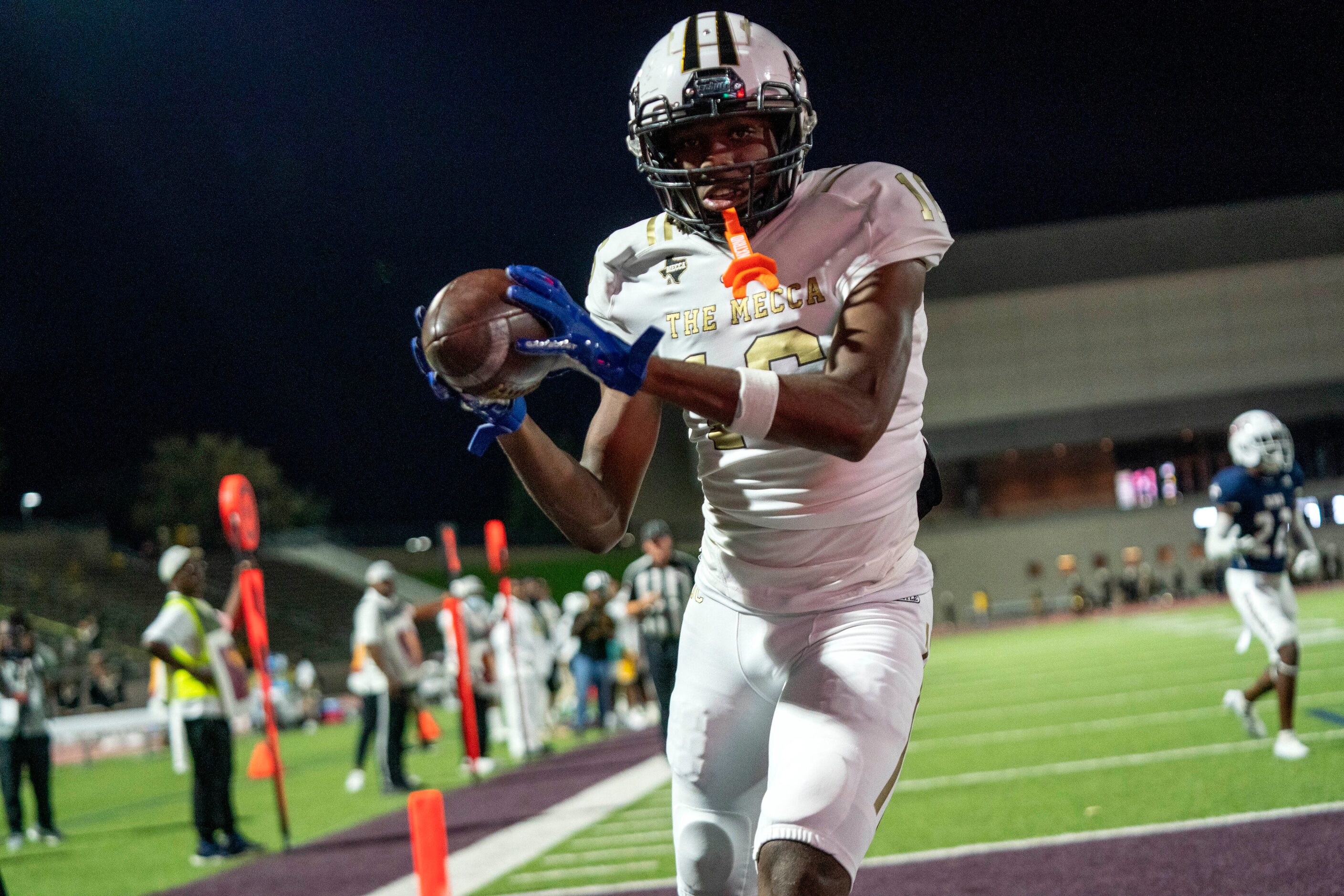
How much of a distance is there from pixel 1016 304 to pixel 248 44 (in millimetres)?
26906

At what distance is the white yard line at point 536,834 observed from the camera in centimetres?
652

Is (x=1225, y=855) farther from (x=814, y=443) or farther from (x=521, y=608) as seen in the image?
(x=521, y=608)

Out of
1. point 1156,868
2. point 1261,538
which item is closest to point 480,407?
point 1156,868

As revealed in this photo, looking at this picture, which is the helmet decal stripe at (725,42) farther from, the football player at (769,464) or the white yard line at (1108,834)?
the white yard line at (1108,834)

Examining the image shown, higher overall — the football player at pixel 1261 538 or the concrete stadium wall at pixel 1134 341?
the concrete stadium wall at pixel 1134 341

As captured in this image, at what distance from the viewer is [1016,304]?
45938mm

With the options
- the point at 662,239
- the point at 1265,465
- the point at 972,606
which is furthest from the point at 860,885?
the point at 972,606

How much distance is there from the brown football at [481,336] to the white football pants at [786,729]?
0.84 meters

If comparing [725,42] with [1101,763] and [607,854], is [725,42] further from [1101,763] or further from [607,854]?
[1101,763]

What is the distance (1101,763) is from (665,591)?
3701 millimetres

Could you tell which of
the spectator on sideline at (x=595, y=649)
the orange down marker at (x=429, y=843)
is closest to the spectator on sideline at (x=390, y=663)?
the spectator on sideline at (x=595, y=649)

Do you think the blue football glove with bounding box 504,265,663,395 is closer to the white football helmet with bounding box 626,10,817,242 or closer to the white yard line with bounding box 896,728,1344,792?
the white football helmet with bounding box 626,10,817,242

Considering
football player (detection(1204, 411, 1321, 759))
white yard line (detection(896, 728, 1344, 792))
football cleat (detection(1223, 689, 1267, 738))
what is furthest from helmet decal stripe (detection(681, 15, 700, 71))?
football cleat (detection(1223, 689, 1267, 738))

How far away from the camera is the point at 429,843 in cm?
305
